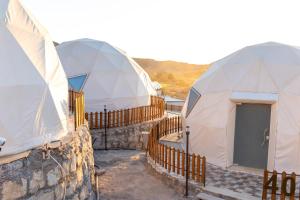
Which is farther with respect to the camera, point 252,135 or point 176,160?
point 176,160

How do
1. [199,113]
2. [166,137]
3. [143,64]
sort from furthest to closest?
[143,64] < [166,137] < [199,113]

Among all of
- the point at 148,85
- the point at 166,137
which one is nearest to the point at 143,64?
the point at 148,85

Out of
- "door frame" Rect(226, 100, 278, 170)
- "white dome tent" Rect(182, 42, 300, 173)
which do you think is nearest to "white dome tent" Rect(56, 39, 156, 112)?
"white dome tent" Rect(182, 42, 300, 173)

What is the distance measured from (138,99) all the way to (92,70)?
11.3ft

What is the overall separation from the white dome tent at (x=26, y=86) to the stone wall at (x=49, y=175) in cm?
41

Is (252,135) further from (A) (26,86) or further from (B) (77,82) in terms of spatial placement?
(B) (77,82)

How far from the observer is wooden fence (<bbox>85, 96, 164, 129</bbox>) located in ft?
49.4

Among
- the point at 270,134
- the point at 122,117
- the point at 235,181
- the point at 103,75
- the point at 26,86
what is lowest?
the point at 235,181

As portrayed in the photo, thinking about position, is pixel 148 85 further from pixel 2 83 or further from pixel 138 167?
pixel 2 83

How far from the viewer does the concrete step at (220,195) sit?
327 inches

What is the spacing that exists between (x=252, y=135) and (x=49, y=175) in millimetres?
7934

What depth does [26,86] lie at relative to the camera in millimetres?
5961

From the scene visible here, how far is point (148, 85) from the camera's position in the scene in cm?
2147

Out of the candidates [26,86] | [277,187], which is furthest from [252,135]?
[26,86]
